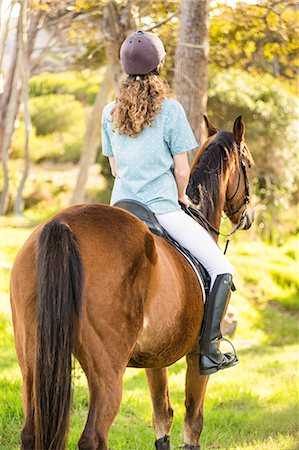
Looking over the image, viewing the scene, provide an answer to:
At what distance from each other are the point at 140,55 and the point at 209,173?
1116 millimetres

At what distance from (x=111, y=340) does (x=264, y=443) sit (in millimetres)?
2179

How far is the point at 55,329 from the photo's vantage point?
347 centimetres

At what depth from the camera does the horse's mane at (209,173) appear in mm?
5168

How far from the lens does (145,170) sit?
4.40 metres

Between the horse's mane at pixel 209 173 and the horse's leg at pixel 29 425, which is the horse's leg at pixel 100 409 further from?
the horse's mane at pixel 209 173

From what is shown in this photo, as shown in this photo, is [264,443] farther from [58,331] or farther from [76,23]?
[76,23]

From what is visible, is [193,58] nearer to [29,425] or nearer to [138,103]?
[138,103]

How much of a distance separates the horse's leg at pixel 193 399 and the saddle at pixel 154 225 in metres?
0.53

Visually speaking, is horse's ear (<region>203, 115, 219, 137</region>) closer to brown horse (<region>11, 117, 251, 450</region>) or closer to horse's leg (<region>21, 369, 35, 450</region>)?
brown horse (<region>11, 117, 251, 450</region>)

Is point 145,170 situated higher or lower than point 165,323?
higher

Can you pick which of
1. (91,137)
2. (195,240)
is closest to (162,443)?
(195,240)

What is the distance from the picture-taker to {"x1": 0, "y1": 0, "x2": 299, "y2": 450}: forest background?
653 cm

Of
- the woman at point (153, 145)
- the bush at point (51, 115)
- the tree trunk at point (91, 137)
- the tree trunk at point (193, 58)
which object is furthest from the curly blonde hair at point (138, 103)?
the bush at point (51, 115)

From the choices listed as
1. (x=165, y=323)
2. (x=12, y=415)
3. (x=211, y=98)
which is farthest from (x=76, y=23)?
(x=165, y=323)
